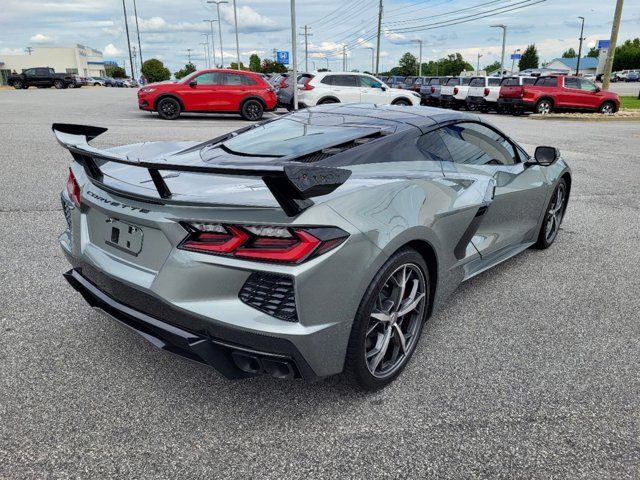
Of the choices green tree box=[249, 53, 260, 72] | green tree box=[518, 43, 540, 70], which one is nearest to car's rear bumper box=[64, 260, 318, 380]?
green tree box=[249, 53, 260, 72]

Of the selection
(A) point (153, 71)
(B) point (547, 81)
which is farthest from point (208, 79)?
(A) point (153, 71)

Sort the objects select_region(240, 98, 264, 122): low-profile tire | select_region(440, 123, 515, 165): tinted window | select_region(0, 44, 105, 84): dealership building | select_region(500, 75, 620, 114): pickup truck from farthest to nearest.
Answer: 1. select_region(0, 44, 105, 84): dealership building
2. select_region(500, 75, 620, 114): pickup truck
3. select_region(240, 98, 264, 122): low-profile tire
4. select_region(440, 123, 515, 165): tinted window

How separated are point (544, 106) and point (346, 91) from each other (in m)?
9.38

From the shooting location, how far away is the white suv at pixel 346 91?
18078 millimetres

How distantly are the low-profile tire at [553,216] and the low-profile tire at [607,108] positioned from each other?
20.5m

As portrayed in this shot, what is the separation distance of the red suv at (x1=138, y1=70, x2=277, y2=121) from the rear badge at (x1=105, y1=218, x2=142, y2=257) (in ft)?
48.6

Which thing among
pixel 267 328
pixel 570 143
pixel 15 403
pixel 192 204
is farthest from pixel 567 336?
pixel 570 143

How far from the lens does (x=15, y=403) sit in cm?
256

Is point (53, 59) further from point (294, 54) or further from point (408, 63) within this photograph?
point (294, 54)

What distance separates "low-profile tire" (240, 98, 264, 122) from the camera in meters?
16.9

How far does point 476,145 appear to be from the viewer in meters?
3.69

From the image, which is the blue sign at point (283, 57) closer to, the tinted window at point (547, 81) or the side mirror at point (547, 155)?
the tinted window at point (547, 81)

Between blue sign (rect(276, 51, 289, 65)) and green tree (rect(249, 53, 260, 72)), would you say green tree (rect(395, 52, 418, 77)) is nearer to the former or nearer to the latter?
green tree (rect(249, 53, 260, 72))

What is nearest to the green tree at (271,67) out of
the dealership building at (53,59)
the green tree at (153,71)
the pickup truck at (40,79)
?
the green tree at (153,71)
